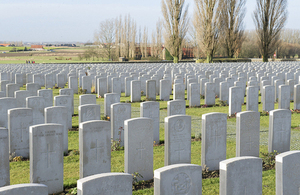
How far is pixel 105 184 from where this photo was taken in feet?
10.7

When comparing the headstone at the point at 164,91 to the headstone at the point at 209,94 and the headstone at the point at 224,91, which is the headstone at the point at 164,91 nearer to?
the headstone at the point at 209,94

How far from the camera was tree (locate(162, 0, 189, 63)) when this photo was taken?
3741 cm

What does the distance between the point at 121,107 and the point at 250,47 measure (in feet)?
228

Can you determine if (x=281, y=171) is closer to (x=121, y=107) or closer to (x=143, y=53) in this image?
(x=121, y=107)

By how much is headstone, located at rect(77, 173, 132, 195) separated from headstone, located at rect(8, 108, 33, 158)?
11.3 ft

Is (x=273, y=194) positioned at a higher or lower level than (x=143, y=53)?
lower

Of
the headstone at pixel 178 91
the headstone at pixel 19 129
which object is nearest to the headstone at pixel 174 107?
the headstone at pixel 19 129

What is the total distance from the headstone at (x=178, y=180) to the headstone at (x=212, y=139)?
6.48 feet

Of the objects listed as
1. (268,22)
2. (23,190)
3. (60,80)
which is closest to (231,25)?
(268,22)

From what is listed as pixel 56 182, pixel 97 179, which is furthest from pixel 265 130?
pixel 97 179

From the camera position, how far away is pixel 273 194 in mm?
4902

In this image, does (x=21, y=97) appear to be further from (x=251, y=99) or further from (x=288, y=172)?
(x=288, y=172)

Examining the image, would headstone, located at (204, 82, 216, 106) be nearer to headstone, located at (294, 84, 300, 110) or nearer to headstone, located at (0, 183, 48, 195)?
headstone, located at (294, 84, 300, 110)

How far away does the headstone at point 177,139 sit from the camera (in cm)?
546
